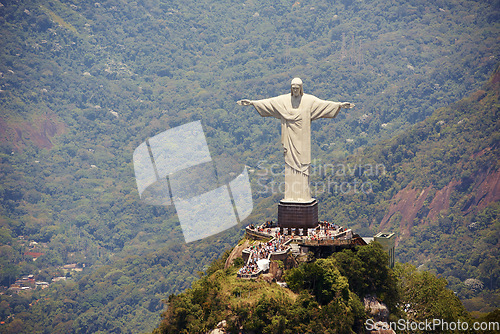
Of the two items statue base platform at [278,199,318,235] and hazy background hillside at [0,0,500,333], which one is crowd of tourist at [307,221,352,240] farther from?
hazy background hillside at [0,0,500,333]

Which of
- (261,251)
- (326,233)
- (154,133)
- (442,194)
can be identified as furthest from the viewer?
(154,133)

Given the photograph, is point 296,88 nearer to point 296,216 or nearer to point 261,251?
point 296,216

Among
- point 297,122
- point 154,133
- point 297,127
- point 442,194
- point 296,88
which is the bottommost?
point 442,194

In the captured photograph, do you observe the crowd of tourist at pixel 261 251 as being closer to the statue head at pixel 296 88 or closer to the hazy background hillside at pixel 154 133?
the statue head at pixel 296 88

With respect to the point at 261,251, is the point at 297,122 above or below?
above

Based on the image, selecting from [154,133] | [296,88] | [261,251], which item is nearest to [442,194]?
[296,88]

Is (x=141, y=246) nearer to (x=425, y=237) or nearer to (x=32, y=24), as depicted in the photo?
(x=425, y=237)

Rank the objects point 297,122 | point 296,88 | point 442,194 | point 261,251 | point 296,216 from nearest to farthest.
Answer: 1. point 261,251
2. point 296,88
3. point 296,216
4. point 297,122
5. point 442,194

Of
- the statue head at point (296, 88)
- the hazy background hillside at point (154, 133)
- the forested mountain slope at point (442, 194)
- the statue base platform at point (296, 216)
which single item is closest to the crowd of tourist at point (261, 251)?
the statue base platform at point (296, 216)
